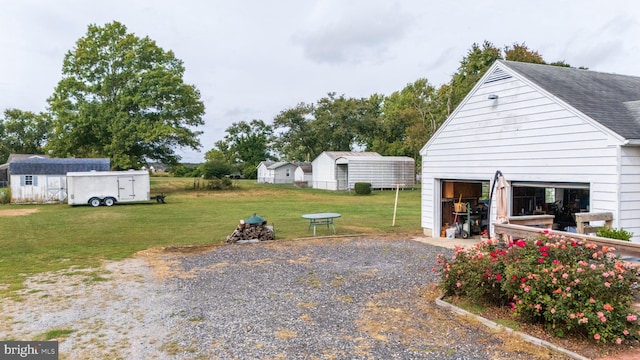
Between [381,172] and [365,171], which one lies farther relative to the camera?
[381,172]

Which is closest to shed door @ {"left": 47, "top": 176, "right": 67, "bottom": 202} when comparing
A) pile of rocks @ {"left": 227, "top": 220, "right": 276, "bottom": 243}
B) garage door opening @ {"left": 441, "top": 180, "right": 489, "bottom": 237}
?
pile of rocks @ {"left": 227, "top": 220, "right": 276, "bottom": 243}

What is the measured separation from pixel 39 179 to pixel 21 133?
A: 45.6m

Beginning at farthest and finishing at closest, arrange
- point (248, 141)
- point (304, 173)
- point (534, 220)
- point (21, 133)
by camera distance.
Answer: point (248, 141)
point (21, 133)
point (304, 173)
point (534, 220)

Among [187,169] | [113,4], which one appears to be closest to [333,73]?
[113,4]

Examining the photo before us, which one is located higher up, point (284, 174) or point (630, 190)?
point (284, 174)

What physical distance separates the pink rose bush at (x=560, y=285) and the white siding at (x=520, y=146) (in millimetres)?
3362

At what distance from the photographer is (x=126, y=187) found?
24172 millimetres

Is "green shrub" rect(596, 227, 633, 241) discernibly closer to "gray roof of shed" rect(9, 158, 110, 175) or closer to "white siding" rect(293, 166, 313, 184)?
"gray roof of shed" rect(9, 158, 110, 175)

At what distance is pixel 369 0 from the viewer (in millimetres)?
14297

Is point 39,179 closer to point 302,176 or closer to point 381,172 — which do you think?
point 381,172

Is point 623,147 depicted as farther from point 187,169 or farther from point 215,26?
point 187,169

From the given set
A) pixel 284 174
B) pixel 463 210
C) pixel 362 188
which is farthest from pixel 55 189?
pixel 284 174

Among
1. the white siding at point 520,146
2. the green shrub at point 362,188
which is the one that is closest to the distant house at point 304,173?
the green shrub at point 362,188

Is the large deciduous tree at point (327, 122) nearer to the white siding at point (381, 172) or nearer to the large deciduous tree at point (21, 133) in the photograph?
the white siding at point (381, 172)
